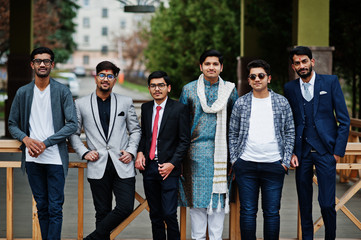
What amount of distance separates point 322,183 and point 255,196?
23.6 inches

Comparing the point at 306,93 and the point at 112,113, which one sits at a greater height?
the point at 306,93

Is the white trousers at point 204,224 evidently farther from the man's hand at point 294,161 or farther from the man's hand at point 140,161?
the man's hand at point 294,161

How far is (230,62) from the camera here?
2312cm

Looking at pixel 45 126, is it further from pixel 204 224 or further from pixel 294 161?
pixel 294 161

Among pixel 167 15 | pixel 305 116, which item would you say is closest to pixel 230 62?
pixel 167 15

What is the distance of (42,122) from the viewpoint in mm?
4723

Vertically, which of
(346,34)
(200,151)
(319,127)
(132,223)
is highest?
(346,34)

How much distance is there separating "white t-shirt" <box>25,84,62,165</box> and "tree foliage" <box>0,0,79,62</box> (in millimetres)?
9549

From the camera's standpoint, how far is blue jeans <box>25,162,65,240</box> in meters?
4.75

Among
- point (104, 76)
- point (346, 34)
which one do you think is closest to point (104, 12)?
point (346, 34)

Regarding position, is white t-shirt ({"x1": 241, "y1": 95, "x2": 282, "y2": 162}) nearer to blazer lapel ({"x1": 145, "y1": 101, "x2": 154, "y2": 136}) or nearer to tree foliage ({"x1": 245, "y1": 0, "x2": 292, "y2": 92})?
blazer lapel ({"x1": 145, "y1": 101, "x2": 154, "y2": 136})

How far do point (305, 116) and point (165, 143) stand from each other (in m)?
1.24

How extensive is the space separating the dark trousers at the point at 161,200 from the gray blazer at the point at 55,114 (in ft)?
2.47

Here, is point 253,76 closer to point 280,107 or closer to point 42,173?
point 280,107
